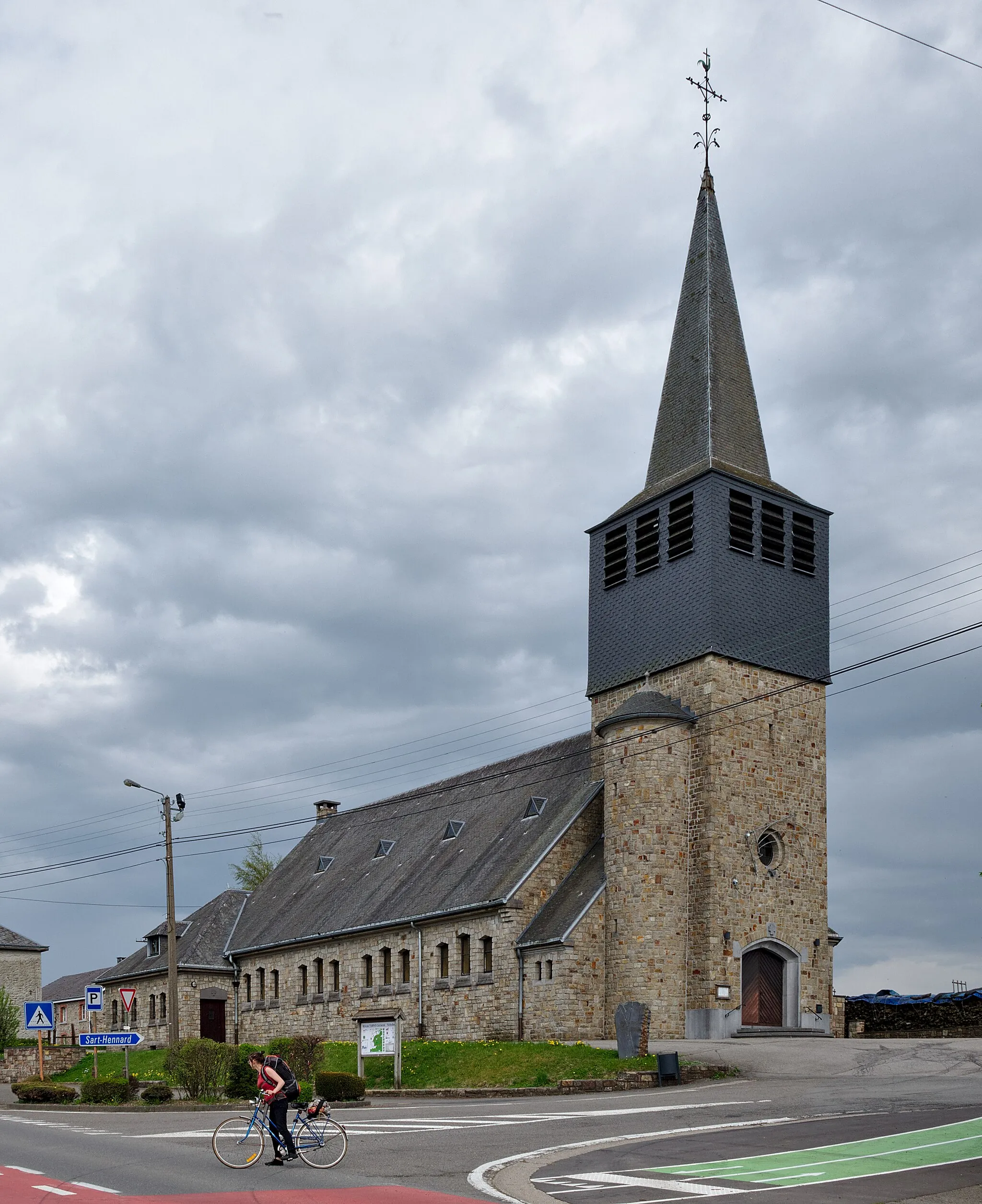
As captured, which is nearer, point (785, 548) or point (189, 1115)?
point (189, 1115)

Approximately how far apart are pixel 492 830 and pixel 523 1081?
1709cm

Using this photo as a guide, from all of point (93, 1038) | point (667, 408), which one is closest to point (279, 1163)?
point (93, 1038)

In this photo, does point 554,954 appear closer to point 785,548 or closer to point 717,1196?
point 785,548

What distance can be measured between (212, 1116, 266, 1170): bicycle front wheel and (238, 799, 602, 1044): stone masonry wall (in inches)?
853

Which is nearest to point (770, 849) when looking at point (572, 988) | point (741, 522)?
point (572, 988)

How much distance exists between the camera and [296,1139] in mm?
16344

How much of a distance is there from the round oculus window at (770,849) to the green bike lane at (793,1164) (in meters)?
20.5

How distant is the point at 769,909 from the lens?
39844mm

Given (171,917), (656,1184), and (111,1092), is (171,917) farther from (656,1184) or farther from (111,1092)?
(656,1184)

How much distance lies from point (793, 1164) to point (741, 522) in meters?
28.0

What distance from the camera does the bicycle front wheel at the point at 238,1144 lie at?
16.1 metres

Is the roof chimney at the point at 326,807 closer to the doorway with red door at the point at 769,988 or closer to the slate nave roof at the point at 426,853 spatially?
A: the slate nave roof at the point at 426,853

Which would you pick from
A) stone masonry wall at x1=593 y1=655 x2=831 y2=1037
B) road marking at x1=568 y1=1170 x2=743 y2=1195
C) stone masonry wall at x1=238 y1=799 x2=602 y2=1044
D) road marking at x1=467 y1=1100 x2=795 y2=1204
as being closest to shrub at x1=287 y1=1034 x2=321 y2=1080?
stone masonry wall at x1=238 y1=799 x2=602 y2=1044

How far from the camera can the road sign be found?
30.7 meters
